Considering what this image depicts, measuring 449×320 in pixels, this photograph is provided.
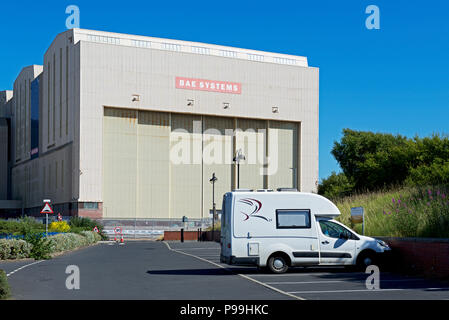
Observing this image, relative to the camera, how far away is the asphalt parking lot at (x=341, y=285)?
13179 mm

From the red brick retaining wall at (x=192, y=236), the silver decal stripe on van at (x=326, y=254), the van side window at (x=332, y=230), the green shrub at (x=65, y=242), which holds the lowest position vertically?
→ the red brick retaining wall at (x=192, y=236)

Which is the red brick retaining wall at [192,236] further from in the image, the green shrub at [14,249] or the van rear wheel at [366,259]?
the van rear wheel at [366,259]

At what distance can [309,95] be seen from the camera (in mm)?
88000

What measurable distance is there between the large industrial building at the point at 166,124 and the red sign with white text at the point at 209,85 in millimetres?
146

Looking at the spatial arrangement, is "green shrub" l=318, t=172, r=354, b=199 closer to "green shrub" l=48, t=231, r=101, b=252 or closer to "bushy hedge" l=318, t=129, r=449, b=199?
"bushy hedge" l=318, t=129, r=449, b=199

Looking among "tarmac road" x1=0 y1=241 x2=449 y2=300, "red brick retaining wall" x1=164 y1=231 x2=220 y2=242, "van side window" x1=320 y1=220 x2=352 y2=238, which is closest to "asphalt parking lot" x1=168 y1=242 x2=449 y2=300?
"tarmac road" x1=0 y1=241 x2=449 y2=300

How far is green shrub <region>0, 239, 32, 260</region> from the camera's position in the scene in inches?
1002

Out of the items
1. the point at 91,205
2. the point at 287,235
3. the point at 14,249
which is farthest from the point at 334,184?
the point at 287,235

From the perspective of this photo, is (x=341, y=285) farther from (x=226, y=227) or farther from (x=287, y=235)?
(x=226, y=227)

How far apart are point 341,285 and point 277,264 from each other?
12.0ft

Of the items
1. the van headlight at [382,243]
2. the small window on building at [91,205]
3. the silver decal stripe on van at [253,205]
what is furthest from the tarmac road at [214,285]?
the small window on building at [91,205]
